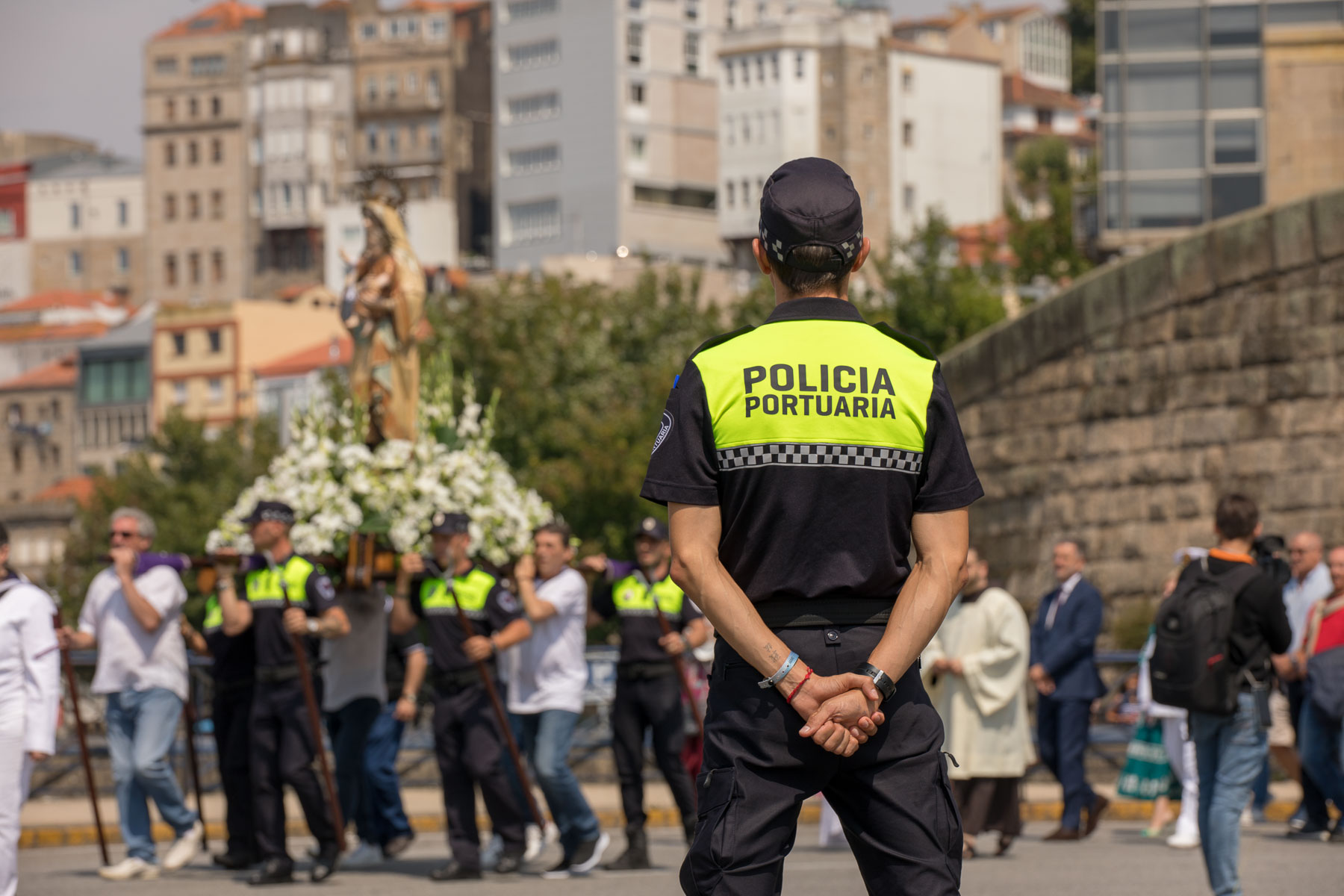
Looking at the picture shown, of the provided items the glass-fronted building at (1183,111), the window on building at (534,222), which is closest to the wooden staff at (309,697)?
the glass-fronted building at (1183,111)

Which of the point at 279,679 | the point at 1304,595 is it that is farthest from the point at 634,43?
the point at 279,679

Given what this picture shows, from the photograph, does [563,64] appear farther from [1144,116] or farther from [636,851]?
[636,851]

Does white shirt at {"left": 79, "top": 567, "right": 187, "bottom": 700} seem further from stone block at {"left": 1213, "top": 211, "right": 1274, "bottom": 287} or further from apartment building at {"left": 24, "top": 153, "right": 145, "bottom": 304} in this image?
apartment building at {"left": 24, "top": 153, "right": 145, "bottom": 304}

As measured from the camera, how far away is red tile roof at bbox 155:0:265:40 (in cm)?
13700

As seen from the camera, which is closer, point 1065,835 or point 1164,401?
point 1065,835

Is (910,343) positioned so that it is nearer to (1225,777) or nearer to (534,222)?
(1225,777)

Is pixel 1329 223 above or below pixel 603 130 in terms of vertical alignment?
below

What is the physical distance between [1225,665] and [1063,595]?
5051 millimetres

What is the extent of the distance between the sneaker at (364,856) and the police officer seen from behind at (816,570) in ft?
27.7

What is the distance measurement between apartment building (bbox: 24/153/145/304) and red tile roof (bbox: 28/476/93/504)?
2475cm

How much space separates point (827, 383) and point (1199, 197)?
36.4 m

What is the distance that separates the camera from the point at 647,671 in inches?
506

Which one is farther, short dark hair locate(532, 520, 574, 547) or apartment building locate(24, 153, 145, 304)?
apartment building locate(24, 153, 145, 304)

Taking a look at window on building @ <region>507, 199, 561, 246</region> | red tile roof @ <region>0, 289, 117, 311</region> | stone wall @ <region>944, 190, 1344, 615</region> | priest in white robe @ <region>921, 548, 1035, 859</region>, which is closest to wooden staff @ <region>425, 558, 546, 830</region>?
priest in white robe @ <region>921, 548, 1035, 859</region>
